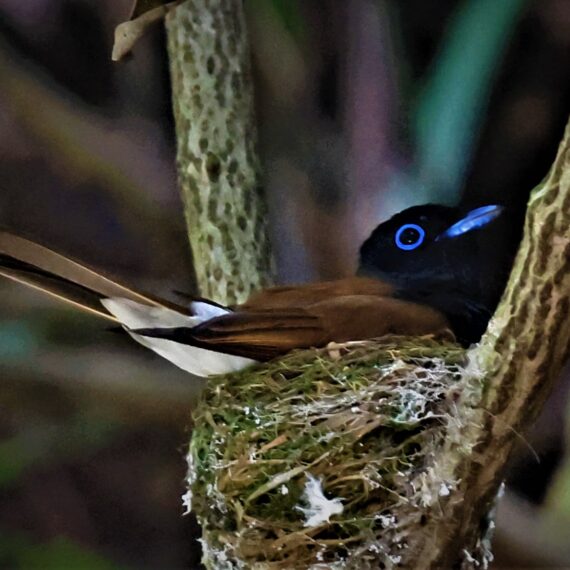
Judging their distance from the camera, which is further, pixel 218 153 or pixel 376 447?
pixel 218 153

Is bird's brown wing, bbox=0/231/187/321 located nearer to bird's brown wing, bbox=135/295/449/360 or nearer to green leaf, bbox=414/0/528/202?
bird's brown wing, bbox=135/295/449/360

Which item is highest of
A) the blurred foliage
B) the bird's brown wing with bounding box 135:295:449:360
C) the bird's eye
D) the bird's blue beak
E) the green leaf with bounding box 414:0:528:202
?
the green leaf with bounding box 414:0:528:202

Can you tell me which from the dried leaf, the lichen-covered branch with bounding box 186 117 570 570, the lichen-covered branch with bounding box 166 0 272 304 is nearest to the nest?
the lichen-covered branch with bounding box 186 117 570 570

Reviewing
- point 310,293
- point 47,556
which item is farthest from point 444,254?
point 47,556

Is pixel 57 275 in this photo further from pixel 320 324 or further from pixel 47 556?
pixel 47 556

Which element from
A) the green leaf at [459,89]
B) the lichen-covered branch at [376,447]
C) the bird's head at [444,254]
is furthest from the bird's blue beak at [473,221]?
the lichen-covered branch at [376,447]
